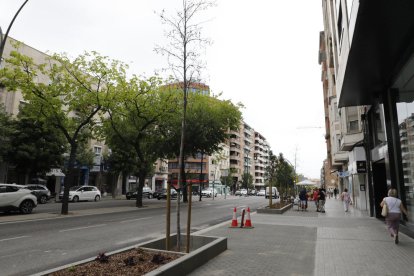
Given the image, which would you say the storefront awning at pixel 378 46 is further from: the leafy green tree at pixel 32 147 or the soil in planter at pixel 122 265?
the leafy green tree at pixel 32 147

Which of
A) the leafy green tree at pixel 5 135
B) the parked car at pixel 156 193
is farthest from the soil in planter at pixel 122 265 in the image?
the parked car at pixel 156 193

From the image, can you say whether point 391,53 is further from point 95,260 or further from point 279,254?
point 95,260

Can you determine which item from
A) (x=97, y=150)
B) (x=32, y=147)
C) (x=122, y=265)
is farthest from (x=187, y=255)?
(x=97, y=150)

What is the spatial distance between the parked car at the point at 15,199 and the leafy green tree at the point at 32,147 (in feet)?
37.1

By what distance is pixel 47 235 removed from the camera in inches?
430

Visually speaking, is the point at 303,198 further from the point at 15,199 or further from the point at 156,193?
the point at 156,193

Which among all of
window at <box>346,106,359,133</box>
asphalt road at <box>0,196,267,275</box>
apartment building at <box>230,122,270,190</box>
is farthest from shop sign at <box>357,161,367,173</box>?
apartment building at <box>230,122,270,190</box>

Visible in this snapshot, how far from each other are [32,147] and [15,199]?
12953mm

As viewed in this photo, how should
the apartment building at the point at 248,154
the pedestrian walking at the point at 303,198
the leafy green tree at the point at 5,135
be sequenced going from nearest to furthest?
the pedestrian walking at the point at 303,198
the leafy green tree at the point at 5,135
the apartment building at the point at 248,154

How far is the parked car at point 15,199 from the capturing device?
16680mm

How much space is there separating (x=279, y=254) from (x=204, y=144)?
20.7 meters

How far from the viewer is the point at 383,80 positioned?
1278cm

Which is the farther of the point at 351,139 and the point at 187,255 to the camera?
the point at 351,139

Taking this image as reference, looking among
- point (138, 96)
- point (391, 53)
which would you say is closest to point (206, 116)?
point (138, 96)
